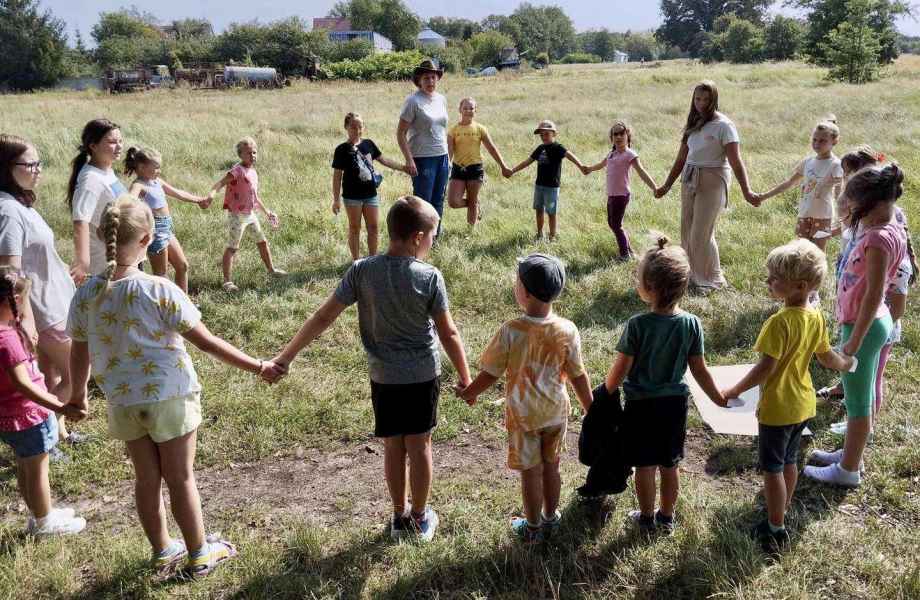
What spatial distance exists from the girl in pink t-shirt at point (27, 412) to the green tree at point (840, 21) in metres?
48.8

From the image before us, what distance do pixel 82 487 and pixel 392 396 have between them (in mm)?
2227

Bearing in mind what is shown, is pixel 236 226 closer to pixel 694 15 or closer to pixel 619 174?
pixel 619 174

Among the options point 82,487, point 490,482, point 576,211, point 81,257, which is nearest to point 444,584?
point 490,482

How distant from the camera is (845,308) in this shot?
3711 millimetres

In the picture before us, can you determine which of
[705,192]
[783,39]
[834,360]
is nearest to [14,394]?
[834,360]

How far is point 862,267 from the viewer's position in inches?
142

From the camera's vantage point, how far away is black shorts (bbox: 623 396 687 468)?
311cm

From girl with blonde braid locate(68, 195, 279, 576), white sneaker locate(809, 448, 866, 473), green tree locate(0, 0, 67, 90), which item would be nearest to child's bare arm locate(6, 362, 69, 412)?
girl with blonde braid locate(68, 195, 279, 576)

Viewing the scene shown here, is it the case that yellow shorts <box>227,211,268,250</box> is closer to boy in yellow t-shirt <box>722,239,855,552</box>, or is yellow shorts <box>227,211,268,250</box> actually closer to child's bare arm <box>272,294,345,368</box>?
child's bare arm <box>272,294,345,368</box>

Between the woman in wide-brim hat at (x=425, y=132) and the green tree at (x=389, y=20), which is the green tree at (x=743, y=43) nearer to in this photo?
the green tree at (x=389, y=20)

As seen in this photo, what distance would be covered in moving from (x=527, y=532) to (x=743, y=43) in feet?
280

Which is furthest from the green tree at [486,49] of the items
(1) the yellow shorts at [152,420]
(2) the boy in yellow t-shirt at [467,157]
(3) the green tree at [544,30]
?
(1) the yellow shorts at [152,420]

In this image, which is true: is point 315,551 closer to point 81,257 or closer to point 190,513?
point 190,513

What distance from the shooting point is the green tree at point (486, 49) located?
8112cm
